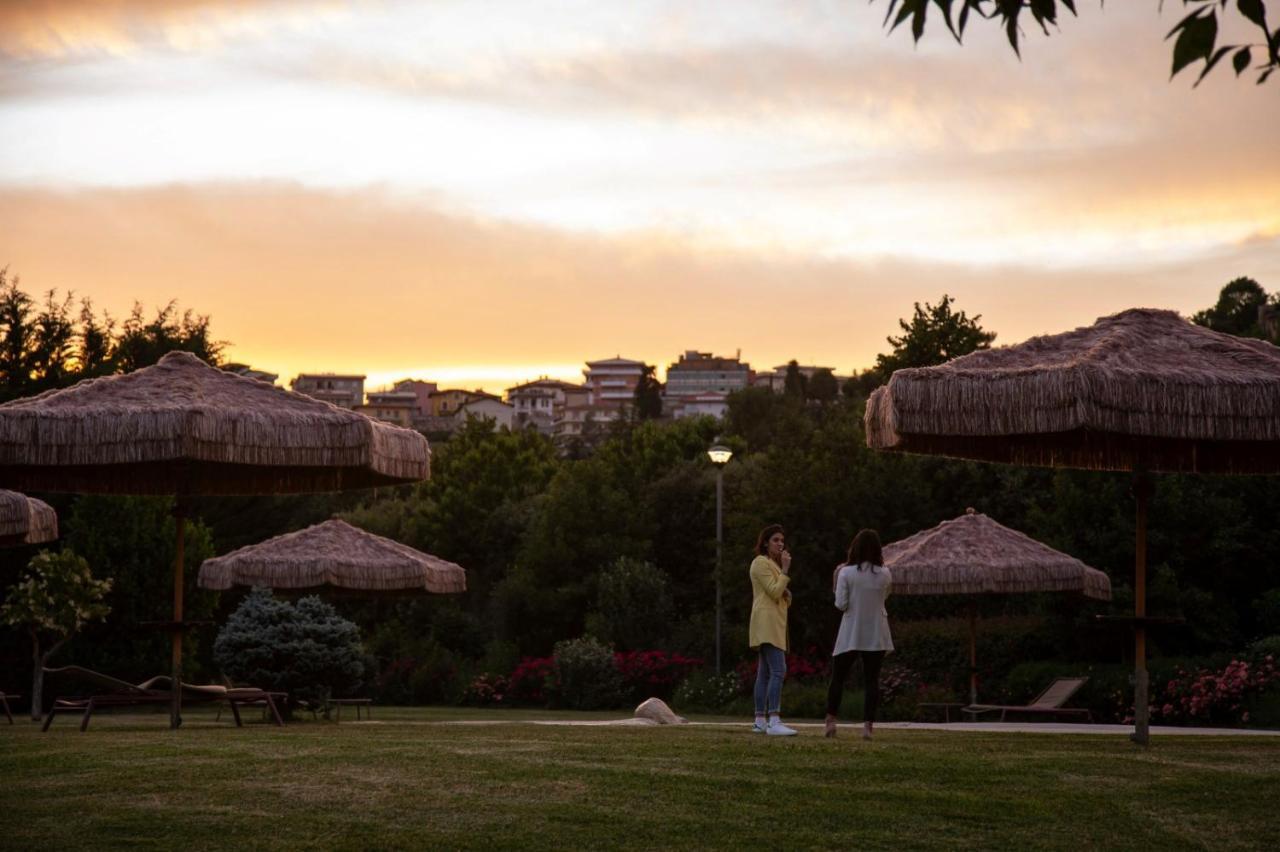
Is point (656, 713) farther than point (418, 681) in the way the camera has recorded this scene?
No

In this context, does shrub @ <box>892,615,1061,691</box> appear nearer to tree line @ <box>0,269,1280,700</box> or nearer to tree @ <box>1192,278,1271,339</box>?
tree line @ <box>0,269,1280,700</box>

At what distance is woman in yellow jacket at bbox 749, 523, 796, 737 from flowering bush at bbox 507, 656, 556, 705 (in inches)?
717

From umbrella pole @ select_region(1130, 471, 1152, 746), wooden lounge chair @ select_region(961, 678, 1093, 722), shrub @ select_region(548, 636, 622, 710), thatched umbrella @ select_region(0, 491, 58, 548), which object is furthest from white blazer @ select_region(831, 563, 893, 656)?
shrub @ select_region(548, 636, 622, 710)

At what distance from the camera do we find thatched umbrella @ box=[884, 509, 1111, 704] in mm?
21797

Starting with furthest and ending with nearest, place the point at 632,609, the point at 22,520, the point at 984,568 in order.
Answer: the point at 632,609
the point at 984,568
the point at 22,520

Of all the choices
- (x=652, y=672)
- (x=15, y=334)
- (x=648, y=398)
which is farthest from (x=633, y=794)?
(x=648, y=398)

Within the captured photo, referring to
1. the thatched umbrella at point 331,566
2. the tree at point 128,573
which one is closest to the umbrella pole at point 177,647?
the thatched umbrella at point 331,566

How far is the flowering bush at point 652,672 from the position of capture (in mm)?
31516

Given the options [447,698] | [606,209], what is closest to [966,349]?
[606,209]

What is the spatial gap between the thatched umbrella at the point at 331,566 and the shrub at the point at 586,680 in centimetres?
488

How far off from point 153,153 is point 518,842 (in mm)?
18857

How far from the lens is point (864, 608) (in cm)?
1366

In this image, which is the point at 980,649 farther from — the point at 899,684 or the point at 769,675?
the point at 769,675

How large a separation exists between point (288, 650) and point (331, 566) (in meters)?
4.46
